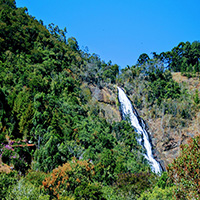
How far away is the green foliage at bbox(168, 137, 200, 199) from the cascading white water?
28.5 m

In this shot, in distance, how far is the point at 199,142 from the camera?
870 cm

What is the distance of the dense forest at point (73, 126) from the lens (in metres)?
13.5

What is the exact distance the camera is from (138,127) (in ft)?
141

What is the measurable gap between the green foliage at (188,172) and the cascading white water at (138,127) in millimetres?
28528

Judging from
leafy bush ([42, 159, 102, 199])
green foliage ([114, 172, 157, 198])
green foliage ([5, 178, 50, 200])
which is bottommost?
green foliage ([5, 178, 50, 200])

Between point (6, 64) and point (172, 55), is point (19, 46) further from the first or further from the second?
point (172, 55)

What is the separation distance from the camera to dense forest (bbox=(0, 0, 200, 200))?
13.5 m

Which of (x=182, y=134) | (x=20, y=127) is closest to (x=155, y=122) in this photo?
(x=182, y=134)

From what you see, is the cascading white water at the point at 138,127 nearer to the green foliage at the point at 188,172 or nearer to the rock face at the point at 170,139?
the rock face at the point at 170,139

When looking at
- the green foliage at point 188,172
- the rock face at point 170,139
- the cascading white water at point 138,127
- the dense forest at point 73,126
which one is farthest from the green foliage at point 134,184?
the rock face at point 170,139

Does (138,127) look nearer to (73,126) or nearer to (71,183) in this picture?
(73,126)

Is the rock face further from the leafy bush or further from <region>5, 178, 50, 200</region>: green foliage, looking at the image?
<region>5, 178, 50, 200</region>: green foliage

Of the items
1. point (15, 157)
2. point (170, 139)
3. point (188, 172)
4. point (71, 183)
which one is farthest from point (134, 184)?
point (170, 139)

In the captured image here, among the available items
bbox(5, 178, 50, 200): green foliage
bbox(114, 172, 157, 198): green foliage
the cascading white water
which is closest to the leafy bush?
bbox(114, 172, 157, 198): green foliage
